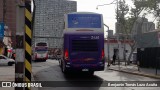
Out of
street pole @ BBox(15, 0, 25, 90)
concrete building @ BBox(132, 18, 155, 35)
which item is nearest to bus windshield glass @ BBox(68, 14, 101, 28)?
street pole @ BBox(15, 0, 25, 90)

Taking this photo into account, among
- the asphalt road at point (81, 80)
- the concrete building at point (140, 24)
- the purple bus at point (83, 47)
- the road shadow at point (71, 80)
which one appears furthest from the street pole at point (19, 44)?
the concrete building at point (140, 24)

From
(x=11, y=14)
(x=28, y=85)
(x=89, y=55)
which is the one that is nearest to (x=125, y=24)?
(x=89, y=55)

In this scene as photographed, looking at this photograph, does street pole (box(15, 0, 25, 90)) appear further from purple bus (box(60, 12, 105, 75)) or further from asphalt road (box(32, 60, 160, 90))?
purple bus (box(60, 12, 105, 75))

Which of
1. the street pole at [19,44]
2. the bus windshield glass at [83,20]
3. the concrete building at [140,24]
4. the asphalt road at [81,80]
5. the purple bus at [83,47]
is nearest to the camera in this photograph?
the street pole at [19,44]

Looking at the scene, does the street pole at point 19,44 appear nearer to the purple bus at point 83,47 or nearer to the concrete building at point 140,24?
the purple bus at point 83,47

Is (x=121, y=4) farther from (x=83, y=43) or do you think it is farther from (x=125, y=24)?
(x=83, y=43)

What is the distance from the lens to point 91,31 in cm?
2009

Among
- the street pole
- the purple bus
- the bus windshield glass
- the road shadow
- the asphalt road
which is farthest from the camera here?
the bus windshield glass

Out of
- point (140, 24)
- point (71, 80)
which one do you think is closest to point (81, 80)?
point (71, 80)

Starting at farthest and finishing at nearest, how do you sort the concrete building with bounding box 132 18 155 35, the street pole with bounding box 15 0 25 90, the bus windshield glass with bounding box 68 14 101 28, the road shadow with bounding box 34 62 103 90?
the concrete building with bounding box 132 18 155 35
the bus windshield glass with bounding box 68 14 101 28
the road shadow with bounding box 34 62 103 90
the street pole with bounding box 15 0 25 90

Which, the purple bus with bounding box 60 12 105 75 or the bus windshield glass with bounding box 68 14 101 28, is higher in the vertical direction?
the bus windshield glass with bounding box 68 14 101 28

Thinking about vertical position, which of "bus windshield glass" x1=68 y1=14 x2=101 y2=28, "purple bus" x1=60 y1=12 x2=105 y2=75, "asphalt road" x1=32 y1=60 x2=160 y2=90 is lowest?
"asphalt road" x1=32 y1=60 x2=160 y2=90

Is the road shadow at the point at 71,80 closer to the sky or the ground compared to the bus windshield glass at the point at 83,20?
closer to the ground

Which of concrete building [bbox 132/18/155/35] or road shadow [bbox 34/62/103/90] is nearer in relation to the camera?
road shadow [bbox 34/62/103/90]
